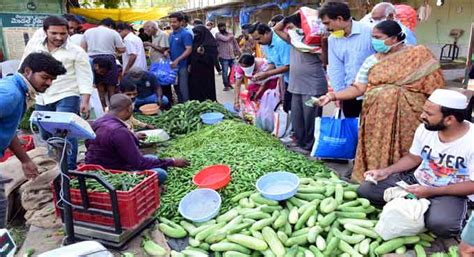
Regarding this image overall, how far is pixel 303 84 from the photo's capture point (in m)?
4.87

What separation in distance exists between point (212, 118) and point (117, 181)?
119 inches

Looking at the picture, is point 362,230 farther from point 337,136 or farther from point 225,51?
point 225,51

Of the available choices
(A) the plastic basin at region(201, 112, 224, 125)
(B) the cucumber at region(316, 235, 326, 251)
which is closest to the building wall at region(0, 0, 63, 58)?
(A) the plastic basin at region(201, 112, 224, 125)

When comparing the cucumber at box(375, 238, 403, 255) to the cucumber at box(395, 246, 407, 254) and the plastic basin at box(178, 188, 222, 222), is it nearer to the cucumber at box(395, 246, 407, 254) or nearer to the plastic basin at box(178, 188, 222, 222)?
the cucumber at box(395, 246, 407, 254)

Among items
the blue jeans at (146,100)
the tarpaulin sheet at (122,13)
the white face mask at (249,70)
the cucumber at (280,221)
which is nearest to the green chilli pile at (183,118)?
the blue jeans at (146,100)

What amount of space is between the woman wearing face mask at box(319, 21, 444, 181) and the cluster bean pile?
54cm

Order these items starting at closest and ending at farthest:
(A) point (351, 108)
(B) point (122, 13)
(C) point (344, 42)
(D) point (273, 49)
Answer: (C) point (344, 42) → (A) point (351, 108) → (D) point (273, 49) → (B) point (122, 13)

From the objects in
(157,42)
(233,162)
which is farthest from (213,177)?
(157,42)

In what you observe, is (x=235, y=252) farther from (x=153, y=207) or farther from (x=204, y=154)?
(x=204, y=154)

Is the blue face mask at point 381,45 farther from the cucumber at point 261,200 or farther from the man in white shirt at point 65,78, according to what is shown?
the man in white shirt at point 65,78

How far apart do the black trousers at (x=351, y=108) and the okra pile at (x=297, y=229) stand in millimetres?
1419

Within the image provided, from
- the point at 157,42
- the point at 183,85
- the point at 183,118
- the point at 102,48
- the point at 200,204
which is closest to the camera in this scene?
the point at 200,204

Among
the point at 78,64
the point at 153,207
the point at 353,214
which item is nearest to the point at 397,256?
the point at 353,214

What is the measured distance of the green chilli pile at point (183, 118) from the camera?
5.80 meters
